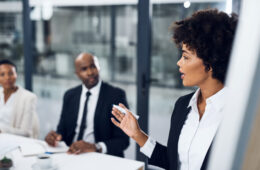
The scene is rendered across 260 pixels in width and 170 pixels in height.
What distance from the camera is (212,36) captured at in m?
1.36

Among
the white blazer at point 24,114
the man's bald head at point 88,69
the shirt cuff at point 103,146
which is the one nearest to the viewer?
the shirt cuff at point 103,146

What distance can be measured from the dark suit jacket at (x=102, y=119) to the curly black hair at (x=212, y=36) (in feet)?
3.72

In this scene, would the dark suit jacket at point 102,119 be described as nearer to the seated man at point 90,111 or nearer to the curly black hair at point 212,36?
the seated man at point 90,111

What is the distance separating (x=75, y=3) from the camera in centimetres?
334

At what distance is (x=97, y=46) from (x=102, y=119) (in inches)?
105

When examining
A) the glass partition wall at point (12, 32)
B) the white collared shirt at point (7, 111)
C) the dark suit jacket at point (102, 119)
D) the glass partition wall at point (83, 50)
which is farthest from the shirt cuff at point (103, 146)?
the glass partition wall at point (12, 32)

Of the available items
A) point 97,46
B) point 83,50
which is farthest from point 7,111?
point 97,46

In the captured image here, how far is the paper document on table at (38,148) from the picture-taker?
6.51 ft

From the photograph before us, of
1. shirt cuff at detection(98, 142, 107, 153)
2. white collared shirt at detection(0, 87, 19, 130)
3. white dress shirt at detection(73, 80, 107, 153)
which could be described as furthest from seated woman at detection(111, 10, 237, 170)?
white collared shirt at detection(0, 87, 19, 130)

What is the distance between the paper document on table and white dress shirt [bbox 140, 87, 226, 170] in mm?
906

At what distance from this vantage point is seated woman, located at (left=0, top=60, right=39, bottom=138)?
8.83ft

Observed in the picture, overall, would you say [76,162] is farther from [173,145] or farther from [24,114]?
[24,114]

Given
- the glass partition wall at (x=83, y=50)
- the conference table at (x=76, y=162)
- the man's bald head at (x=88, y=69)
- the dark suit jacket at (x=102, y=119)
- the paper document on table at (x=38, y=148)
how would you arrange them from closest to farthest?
the conference table at (x=76, y=162) → the paper document on table at (x=38, y=148) → the dark suit jacket at (x=102, y=119) → the man's bald head at (x=88, y=69) → the glass partition wall at (x=83, y=50)

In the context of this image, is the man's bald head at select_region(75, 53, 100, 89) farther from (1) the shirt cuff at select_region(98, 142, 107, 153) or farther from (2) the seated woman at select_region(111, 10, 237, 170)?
(2) the seated woman at select_region(111, 10, 237, 170)
